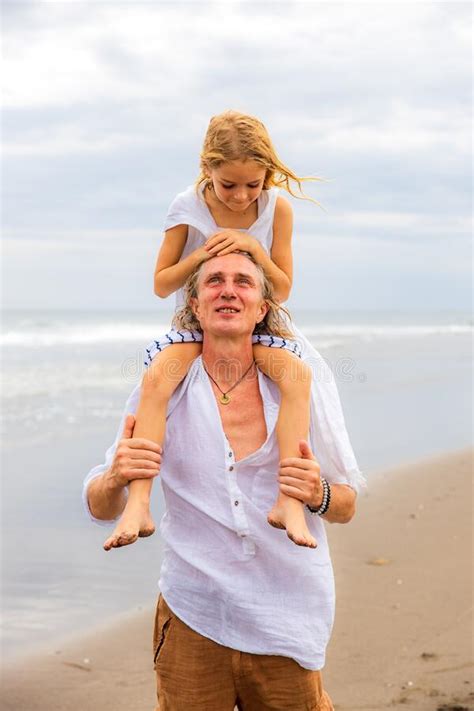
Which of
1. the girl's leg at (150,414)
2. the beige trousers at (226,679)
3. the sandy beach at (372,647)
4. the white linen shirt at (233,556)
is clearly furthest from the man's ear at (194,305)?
the sandy beach at (372,647)

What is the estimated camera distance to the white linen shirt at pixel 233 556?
8.65 ft

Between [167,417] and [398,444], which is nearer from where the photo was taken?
[167,417]

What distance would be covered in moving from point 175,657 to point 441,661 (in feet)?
9.20

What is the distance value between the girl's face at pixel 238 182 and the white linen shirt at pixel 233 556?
910mm

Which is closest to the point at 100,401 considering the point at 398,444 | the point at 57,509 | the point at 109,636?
the point at 398,444

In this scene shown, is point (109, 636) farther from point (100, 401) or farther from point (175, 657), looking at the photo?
point (100, 401)

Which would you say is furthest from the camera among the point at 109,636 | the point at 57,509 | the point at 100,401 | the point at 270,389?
the point at 100,401

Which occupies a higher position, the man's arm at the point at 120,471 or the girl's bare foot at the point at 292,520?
the man's arm at the point at 120,471

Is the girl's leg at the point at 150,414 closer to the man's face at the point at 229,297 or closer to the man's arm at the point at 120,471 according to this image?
the man's arm at the point at 120,471

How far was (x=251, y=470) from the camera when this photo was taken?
2.72 metres

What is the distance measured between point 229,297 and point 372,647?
3227 mm

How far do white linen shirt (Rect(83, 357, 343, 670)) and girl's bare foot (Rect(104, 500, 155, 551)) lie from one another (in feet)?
0.30

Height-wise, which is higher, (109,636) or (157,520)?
(157,520)

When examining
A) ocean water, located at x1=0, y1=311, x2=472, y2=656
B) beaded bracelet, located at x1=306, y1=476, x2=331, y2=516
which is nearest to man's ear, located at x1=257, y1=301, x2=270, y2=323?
beaded bracelet, located at x1=306, y1=476, x2=331, y2=516
